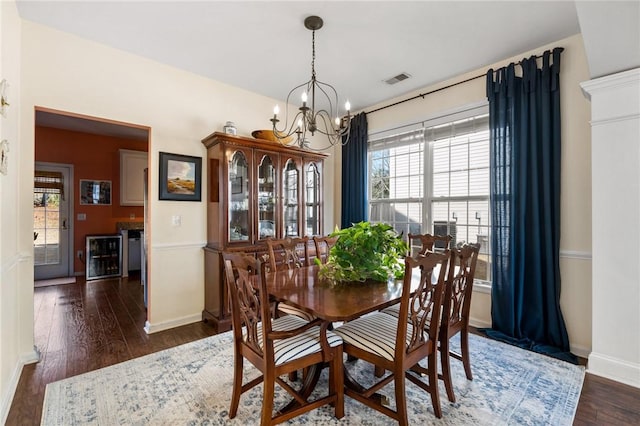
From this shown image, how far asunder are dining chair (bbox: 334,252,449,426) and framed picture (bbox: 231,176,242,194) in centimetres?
197

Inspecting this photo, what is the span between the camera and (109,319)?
333cm

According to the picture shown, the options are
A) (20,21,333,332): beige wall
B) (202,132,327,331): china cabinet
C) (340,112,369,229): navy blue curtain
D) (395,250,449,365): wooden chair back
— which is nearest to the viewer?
(395,250,449,365): wooden chair back

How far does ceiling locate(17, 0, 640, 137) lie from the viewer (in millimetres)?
2244

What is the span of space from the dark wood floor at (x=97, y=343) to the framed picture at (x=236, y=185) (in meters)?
1.47

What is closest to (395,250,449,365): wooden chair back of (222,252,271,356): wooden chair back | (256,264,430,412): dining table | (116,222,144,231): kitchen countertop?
(256,264,430,412): dining table

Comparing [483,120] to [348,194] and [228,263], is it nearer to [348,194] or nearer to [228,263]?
[348,194]

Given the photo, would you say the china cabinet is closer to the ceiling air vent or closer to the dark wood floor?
the dark wood floor

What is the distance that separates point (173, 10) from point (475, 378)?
3530mm

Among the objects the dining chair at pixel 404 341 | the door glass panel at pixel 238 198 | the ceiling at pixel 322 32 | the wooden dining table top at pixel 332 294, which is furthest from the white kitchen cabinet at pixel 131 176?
the dining chair at pixel 404 341

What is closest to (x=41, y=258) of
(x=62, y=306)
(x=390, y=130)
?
(x=62, y=306)

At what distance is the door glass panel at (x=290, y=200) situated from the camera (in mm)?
3729

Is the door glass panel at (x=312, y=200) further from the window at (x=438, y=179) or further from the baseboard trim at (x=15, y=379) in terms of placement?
the baseboard trim at (x=15, y=379)

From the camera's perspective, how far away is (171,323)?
10.4 ft

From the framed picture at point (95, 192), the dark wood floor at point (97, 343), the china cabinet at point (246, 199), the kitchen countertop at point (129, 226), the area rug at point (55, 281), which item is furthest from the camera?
the kitchen countertop at point (129, 226)
